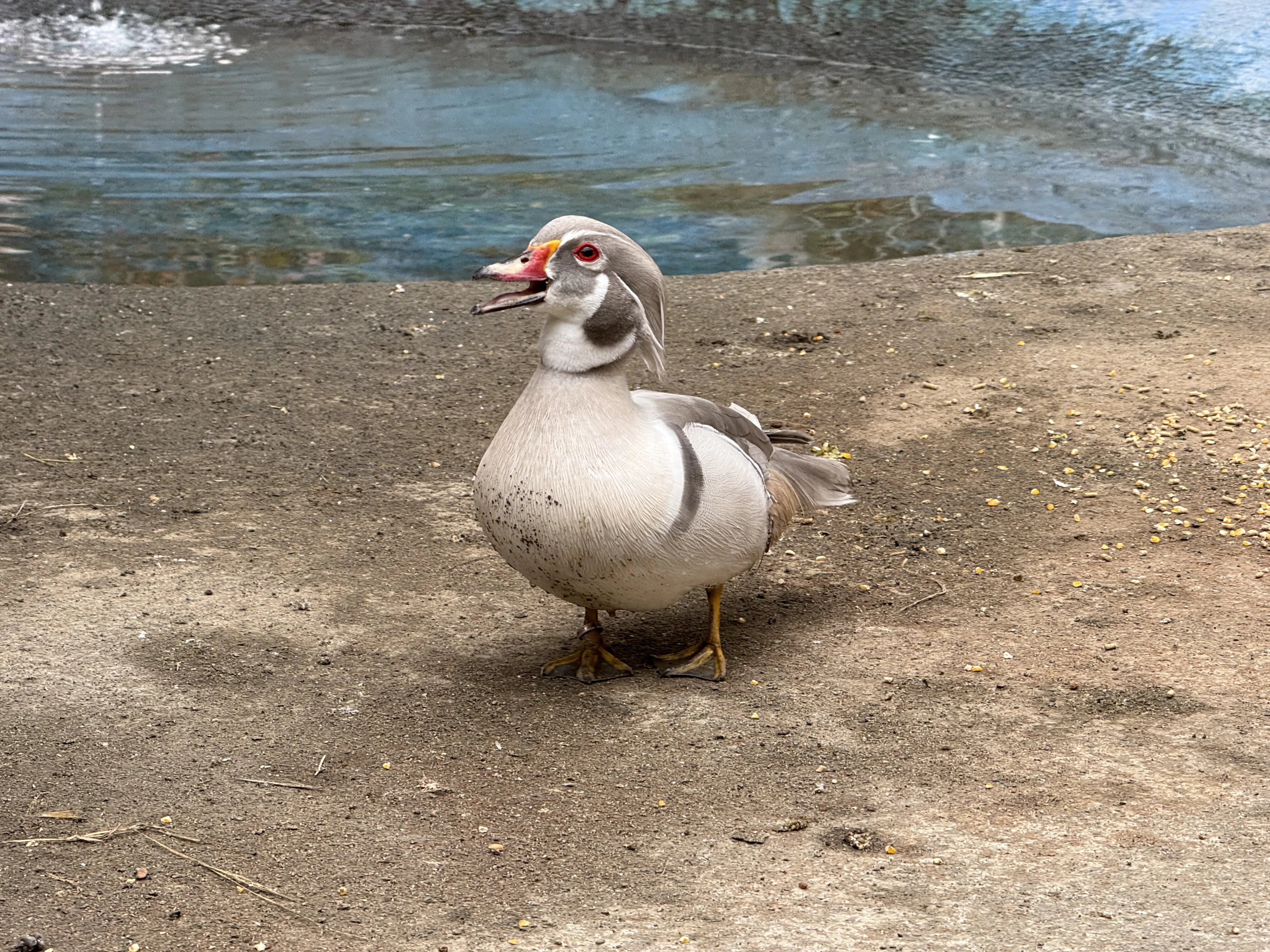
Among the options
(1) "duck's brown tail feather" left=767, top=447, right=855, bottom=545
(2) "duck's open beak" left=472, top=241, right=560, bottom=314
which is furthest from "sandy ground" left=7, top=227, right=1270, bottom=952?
(2) "duck's open beak" left=472, top=241, right=560, bottom=314

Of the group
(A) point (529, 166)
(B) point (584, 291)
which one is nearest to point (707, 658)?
(B) point (584, 291)

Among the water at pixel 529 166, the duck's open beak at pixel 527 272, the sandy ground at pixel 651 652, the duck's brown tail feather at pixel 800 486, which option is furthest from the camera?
the water at pixel 529 166

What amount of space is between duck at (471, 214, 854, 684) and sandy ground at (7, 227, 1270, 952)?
0.43 metres

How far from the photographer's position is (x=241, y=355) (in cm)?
691

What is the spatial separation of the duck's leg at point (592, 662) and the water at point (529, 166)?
14.4 ft

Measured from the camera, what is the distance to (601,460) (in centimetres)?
377

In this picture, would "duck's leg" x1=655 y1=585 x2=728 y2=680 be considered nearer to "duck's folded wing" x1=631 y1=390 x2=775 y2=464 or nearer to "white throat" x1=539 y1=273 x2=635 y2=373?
"duck's folded wing" x1=631 y1=390 x2=775 y2=464

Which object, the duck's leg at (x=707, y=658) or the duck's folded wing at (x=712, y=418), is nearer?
the duck's folded wing at (x=712, y=418)

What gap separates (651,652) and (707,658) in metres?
0.30

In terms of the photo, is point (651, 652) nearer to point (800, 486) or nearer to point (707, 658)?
point (707, 658)

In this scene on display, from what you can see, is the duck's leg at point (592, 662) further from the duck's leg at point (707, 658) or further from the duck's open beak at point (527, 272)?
the duck's open beak at point (527, 272)

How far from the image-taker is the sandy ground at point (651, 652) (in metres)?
3.10

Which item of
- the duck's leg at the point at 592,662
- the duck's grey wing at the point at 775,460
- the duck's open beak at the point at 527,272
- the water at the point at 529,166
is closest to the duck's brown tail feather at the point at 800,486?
the duck's grey wing at the point at 775,460

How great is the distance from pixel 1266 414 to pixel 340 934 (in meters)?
4.43
